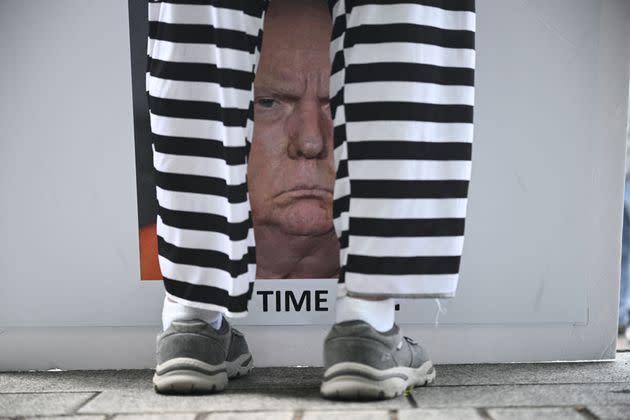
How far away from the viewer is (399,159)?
0.74m

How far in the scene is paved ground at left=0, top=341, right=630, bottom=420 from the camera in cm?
73

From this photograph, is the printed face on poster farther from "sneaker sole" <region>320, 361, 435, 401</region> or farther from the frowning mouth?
"sneaker sole" <region>320, 361, 435, 401</region>

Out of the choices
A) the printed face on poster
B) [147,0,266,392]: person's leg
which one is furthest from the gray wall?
[147,0,266,392]: person's leg

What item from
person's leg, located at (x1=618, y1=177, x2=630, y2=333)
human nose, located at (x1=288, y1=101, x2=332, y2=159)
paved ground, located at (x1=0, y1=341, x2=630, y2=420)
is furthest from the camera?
person's leg, located at (x1=618, y1=177, x2=630, y2=333)

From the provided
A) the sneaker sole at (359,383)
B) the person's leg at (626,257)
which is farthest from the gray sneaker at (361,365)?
the person's leg at (626,257)

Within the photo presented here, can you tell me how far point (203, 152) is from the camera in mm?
787

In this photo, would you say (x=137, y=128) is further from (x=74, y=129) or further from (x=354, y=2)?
(x=354, y=2)

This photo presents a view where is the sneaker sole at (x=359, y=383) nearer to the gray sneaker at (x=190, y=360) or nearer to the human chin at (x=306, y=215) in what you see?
the gray sneaker at (x=190, y=360)

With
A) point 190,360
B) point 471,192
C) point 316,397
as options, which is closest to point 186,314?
point 190,360

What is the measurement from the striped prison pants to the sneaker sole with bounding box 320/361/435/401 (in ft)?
0.30

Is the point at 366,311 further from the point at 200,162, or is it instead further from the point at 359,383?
the point at 200,162

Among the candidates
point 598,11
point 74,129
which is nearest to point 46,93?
point 74,129

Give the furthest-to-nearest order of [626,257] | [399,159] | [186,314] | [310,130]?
[626,257]
[310,130]
[186,314]
[399,159]

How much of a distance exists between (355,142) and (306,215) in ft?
1.22
